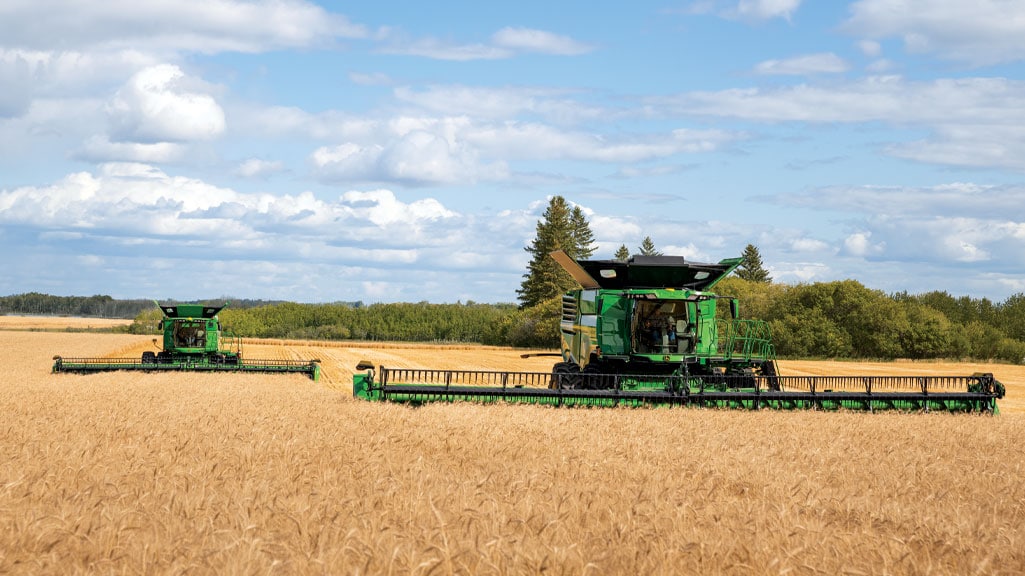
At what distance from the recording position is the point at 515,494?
780 cm

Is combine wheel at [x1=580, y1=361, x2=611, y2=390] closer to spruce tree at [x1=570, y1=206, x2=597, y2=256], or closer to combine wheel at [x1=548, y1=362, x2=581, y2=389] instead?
combine wheel at [x1=548, y1=362, x2=581, y2=389]

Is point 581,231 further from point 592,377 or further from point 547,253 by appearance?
point 592,377

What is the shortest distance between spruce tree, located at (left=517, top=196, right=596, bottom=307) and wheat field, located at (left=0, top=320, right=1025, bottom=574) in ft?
210

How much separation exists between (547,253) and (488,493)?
72.7m

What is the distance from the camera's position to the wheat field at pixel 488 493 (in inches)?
214

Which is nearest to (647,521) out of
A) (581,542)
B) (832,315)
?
(581,542)

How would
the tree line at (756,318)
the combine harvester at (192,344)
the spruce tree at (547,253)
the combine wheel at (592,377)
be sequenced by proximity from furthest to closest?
the spruce tree at (547,253) → the tree line at (756,318) → the combine harvester at (192,344) → the combine wheel at (592,377)

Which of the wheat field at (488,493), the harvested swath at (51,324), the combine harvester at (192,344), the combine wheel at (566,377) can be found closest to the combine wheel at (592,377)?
the combine wheel at (566,377)

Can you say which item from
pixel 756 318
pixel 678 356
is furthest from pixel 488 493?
pixel 756 318

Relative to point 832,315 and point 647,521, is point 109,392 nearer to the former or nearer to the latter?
point 647,521

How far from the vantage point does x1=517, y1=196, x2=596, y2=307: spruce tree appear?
7981 centimetres

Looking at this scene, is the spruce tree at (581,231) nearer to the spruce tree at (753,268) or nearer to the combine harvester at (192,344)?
the spruce tree at (753,268)

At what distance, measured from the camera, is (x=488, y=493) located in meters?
7.59

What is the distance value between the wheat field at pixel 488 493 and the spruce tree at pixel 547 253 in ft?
210
